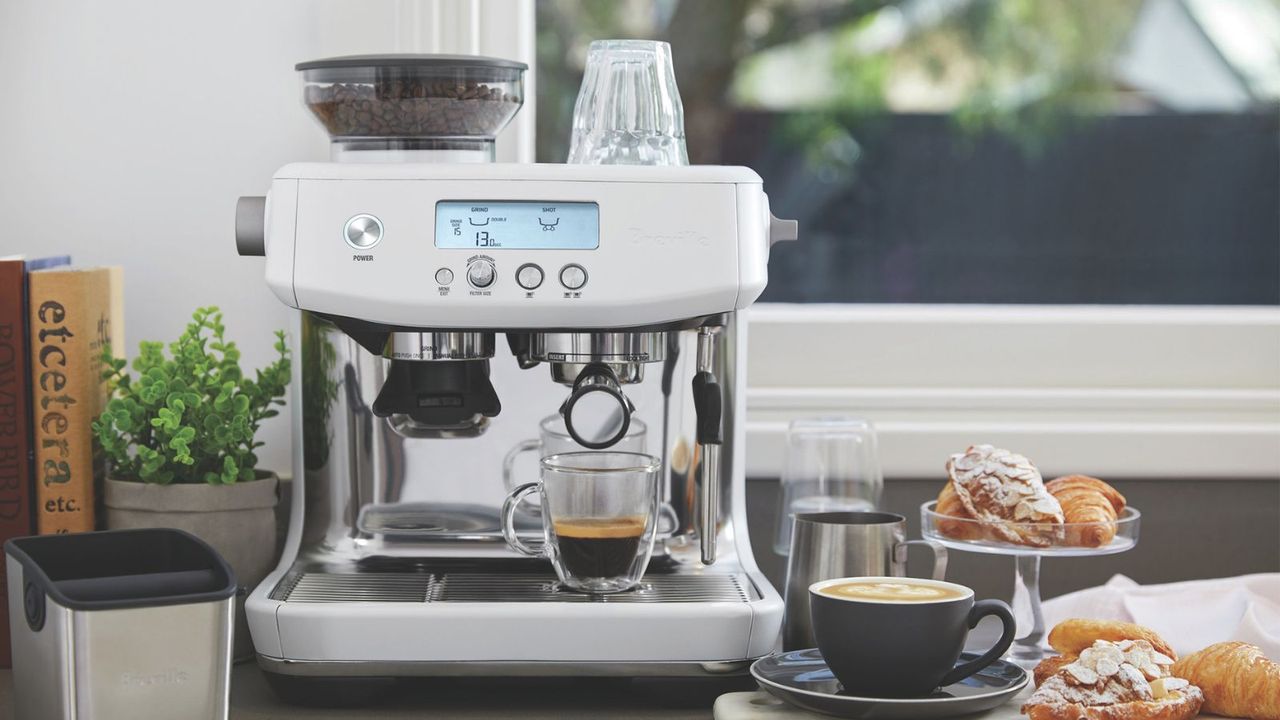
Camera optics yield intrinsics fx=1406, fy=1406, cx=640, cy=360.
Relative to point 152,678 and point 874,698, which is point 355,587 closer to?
point 152,678

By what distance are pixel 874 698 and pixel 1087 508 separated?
0.28 meters

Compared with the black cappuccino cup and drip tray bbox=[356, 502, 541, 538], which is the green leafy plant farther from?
the black cappuccino cup

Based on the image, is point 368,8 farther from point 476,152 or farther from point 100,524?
point 100,524

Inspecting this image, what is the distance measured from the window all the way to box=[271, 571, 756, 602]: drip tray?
1.20 feet

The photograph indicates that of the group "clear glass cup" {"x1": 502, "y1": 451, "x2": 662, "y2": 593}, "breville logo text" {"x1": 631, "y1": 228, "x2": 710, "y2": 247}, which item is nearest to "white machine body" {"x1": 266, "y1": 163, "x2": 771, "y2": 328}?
"breville logo text" {"x1": 631, "y1": 228, "x2": 710, "y2": 247}

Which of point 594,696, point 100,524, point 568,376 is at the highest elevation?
point 568,376

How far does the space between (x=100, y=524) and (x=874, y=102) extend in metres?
0.86

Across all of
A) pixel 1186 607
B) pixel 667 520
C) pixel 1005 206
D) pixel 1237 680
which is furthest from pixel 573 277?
pixel 1005 206

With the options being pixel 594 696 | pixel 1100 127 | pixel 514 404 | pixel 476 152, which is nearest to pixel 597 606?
pixel 594 696

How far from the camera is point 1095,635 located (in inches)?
38.4

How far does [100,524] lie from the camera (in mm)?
1069

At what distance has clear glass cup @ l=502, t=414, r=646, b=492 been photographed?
1.05 meters

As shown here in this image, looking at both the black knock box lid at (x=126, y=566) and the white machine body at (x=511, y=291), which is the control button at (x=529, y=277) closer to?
the white machine body at (x=511, y=291)

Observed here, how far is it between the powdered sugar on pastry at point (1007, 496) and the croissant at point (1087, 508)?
0.04ft
